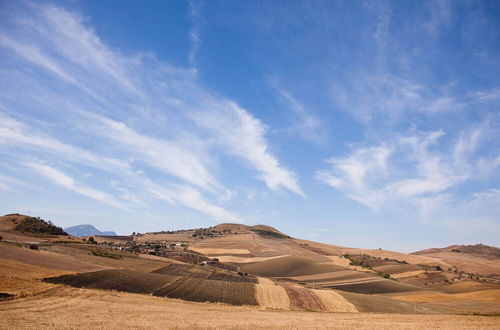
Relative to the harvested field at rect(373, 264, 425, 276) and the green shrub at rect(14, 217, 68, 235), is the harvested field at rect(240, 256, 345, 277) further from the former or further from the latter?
the green shrub at rect(14, 217, 68, 235)

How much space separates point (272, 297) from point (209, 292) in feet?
33.7

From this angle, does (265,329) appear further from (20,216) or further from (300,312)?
(20,216)

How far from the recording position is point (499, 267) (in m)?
159

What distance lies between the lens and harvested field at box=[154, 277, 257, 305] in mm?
50219

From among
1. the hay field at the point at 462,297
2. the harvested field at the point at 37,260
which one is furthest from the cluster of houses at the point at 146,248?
the hay field at the point at 462,297

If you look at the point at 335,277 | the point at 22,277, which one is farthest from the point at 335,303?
the point at 335,277

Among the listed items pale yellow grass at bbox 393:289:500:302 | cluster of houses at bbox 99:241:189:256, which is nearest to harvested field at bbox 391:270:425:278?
pale yellow grass at bbox 393:289:500:302

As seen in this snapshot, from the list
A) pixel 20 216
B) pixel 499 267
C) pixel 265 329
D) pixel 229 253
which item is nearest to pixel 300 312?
pixel 265 329

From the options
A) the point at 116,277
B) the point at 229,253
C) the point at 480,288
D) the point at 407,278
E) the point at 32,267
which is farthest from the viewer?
the point at 229,253

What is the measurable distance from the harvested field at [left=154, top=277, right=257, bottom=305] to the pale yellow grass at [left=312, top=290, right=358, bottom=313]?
11496 mm

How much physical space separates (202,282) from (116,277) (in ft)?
52.4

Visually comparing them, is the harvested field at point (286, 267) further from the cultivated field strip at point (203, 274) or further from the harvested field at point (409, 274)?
the cultivated field strip at point (203, 274)

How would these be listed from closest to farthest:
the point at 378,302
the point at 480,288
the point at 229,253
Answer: the point at 378,302 < the point at 480,288 < the point at 229,253

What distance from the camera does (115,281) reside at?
173 ft
